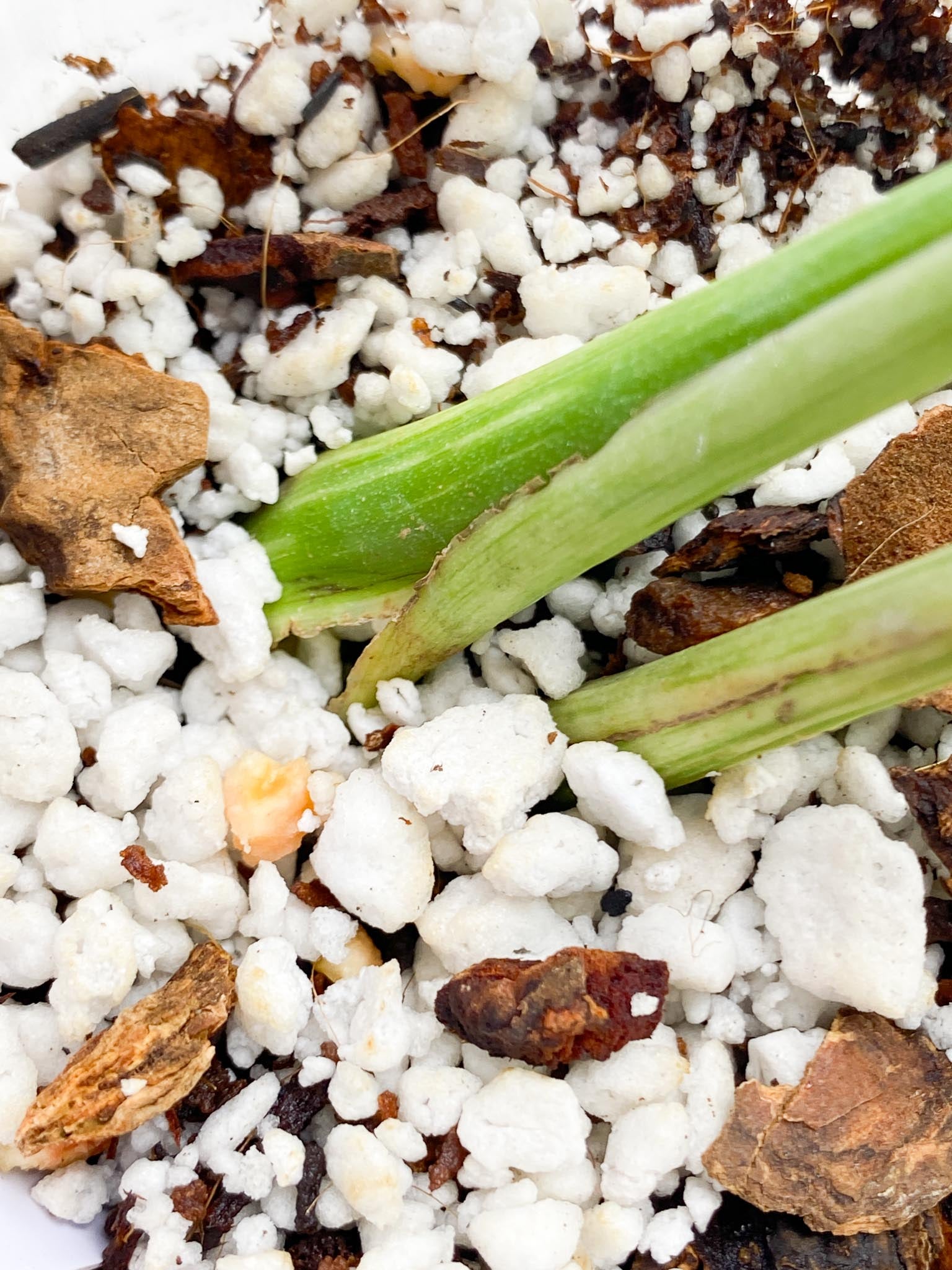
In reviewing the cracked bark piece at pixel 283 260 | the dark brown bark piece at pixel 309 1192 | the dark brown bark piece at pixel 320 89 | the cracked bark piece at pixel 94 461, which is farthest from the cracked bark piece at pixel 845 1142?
the dark brown bark piece at pixel 320 89

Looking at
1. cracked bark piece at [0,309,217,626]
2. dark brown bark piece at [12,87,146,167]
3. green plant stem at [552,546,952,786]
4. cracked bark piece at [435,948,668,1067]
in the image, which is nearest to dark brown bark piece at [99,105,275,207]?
dark brown bark piece at [12,87,146,167]

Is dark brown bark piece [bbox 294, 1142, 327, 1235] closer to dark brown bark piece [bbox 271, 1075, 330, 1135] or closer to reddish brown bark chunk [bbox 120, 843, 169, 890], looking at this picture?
dark brown bark piece [bbox 271, 1075, 330, 1135]

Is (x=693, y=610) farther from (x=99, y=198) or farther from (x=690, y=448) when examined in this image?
(x=99, y=198)

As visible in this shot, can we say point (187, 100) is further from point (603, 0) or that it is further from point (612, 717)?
point (612, 717)

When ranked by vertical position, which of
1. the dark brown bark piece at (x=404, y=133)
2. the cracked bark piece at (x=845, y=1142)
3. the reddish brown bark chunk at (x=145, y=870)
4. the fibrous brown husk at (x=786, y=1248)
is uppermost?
the dark brown bark piece at (x=404, y=133)

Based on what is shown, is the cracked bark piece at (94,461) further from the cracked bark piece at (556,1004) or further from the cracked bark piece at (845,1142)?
the cracked bark piece at (845,1142)

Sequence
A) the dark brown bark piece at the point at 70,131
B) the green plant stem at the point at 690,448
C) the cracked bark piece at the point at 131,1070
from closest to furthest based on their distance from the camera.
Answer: the green plant stem at the point at 690,448 < the cracked bark piece at the point at 131,1070 < the dark brown bark piece at the point at 70,131

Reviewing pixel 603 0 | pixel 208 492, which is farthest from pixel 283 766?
pixel 603 0

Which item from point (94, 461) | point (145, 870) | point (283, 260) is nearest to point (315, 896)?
point (145, 870)
